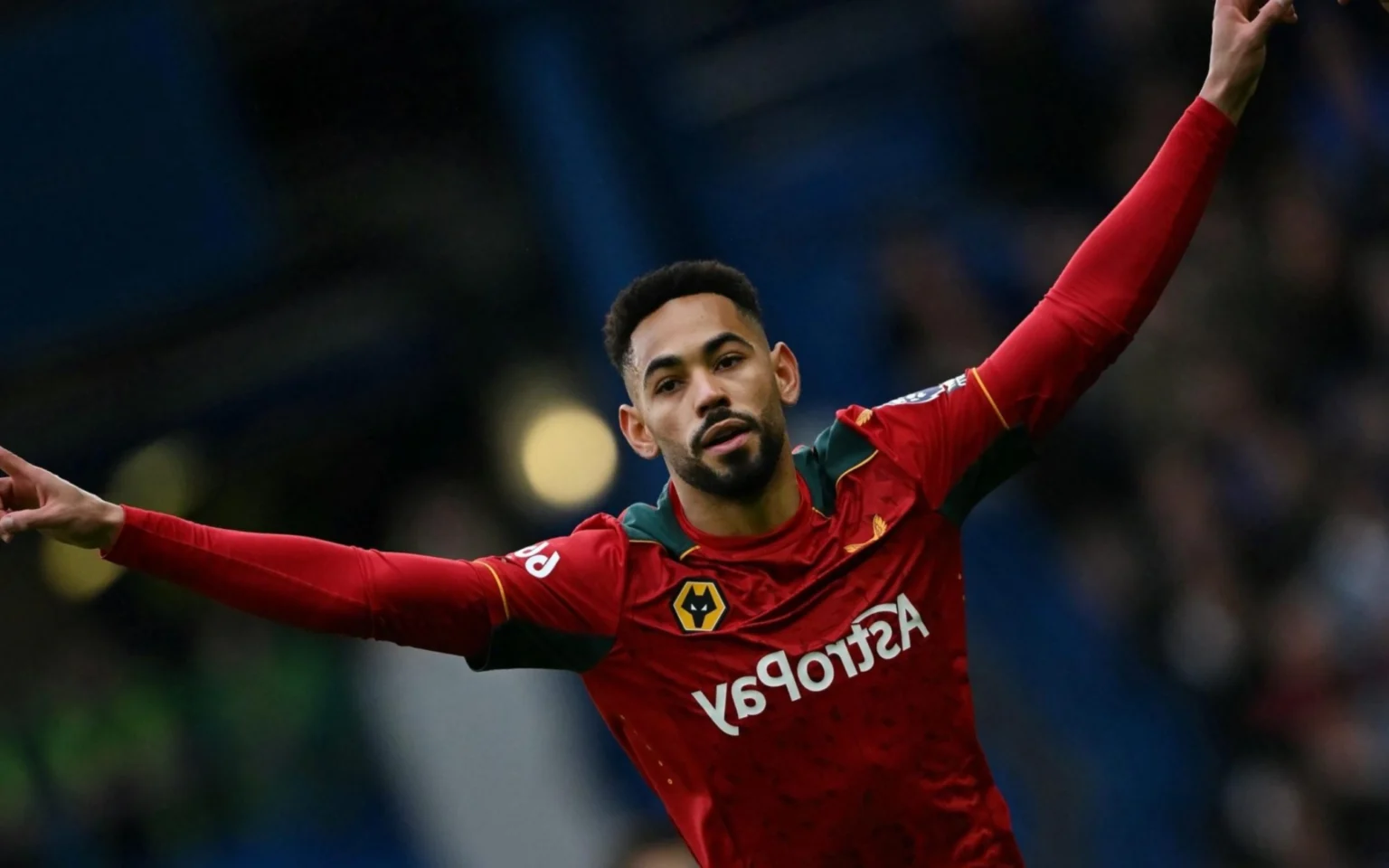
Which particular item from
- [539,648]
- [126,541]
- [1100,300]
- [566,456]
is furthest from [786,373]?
[566,456]

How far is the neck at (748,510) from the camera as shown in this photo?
3281mm

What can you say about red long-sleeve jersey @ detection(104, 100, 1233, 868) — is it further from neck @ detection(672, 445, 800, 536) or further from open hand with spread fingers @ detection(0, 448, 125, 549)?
open hand with spread fingers @ detection(0, 448, 125, 549)

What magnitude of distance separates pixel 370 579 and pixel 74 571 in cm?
523

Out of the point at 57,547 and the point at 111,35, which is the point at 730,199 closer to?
the point at 111,35

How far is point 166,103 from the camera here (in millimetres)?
7113

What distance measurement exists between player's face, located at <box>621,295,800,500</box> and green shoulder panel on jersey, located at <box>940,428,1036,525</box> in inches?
13.6

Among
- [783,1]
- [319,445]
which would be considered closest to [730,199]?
[783,1]

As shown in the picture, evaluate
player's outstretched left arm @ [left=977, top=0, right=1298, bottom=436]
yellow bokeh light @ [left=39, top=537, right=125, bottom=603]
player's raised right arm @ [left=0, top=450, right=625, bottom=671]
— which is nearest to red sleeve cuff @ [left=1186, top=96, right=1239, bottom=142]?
player's outstretched left arm @ [left=977, top=0, right=1298, bottom=436]

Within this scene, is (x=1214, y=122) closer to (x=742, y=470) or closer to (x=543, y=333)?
(x=742, y=470)

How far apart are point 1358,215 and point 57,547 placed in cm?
568

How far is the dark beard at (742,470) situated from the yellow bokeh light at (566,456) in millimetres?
3744

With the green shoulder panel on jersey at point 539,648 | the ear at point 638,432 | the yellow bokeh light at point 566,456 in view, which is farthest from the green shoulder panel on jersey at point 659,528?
the yellow bokeh light at point 566,456

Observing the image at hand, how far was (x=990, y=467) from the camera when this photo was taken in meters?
3.27

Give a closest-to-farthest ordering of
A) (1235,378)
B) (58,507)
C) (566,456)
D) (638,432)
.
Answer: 1. (58,507)
2. (638,432)
3. (1235,378)
4. (566,456)
